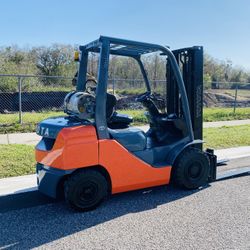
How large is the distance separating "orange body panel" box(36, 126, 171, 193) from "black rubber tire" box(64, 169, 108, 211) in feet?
0.40

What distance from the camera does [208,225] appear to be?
152 inches

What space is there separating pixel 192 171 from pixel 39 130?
91.9 inches

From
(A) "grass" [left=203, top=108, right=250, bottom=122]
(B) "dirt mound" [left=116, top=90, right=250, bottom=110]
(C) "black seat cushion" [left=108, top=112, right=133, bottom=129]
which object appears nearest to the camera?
(C) "black seat cushion" [left=108, top=112, right=133, bottom=129]

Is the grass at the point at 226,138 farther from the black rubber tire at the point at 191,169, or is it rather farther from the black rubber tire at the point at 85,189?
the black rubber tire at the point at 85,189

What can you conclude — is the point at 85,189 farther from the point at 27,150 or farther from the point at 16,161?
the point at 27,150

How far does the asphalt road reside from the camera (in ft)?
11.3

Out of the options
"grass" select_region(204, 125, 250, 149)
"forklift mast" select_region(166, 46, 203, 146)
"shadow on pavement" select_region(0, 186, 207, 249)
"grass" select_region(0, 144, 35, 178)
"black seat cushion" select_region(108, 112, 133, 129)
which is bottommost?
"shadow on pavement" select_region(0, 186, 207, 249)

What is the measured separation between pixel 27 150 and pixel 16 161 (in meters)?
0.73

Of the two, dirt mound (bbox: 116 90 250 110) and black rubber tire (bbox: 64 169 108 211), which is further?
dirt mound (bbox: 116 90 250 110)

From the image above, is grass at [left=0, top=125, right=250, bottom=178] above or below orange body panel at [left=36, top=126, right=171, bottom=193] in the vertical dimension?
below

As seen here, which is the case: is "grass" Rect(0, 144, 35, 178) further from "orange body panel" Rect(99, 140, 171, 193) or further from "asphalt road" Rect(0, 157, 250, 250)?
"orange body panel" Rect(99, 140, 171, 193)

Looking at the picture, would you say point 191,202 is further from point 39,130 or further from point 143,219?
point 39,130

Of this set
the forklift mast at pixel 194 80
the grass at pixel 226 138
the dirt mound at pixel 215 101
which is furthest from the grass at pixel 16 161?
the dirt mound at pixel 215 101

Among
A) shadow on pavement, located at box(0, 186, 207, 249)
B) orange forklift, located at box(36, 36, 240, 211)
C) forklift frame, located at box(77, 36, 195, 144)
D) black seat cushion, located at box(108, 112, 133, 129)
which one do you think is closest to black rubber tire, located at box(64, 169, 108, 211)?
orange forklift, located at box(36, 36, 240, 211)
